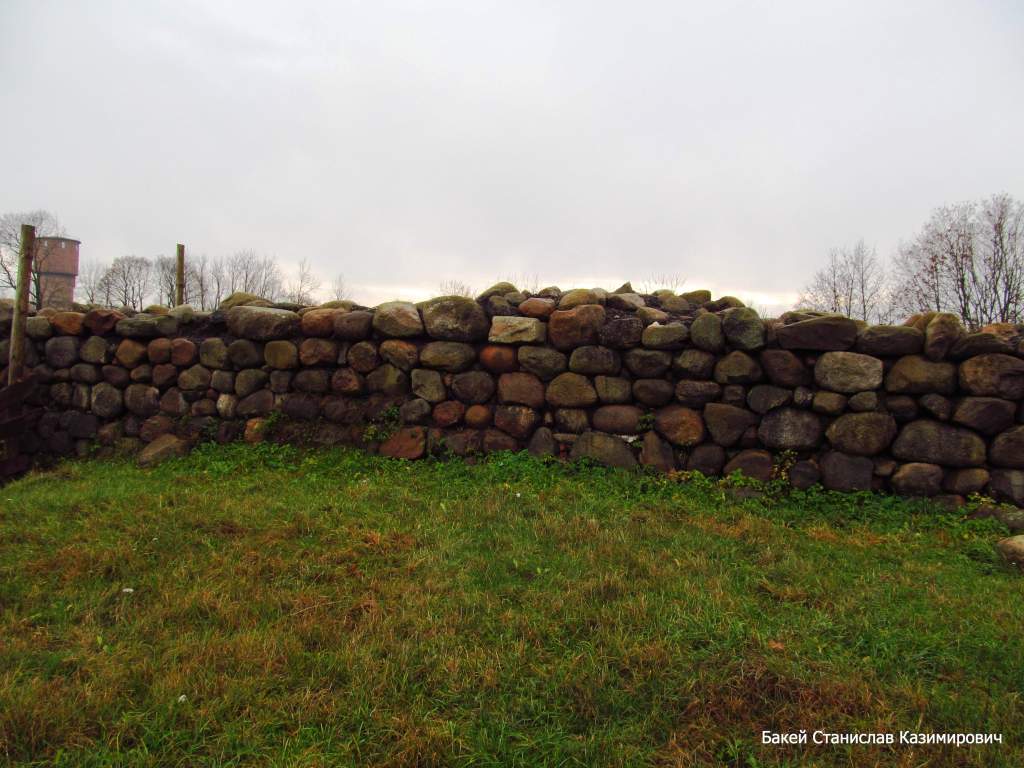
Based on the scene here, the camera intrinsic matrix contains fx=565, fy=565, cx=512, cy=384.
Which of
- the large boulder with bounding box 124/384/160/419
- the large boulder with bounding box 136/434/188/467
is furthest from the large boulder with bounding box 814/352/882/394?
the large boulder with bounding box 124/384/160/419

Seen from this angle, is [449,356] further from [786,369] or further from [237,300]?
[786,369]

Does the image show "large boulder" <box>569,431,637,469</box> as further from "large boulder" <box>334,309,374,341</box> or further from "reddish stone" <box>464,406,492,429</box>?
"large boulder" <box>334,309,374,341</box>

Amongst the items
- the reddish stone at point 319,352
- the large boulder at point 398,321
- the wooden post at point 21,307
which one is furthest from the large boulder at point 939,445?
the wooden post at point 21,307

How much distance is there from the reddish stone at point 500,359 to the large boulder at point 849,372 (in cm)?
313

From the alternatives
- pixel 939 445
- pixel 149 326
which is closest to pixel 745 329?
pixel 939 445

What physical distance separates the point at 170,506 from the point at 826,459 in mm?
6020

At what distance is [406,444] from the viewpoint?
254 inches

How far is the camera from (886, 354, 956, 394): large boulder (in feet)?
17.1

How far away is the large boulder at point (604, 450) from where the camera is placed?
5988 mm

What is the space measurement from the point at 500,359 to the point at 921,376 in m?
4.10

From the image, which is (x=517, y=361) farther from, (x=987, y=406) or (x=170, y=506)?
(x=987, y=406)

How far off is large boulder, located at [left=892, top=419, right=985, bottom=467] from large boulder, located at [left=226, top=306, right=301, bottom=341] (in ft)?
21.8

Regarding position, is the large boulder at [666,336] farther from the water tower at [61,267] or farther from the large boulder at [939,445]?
the water tower at [61,267]

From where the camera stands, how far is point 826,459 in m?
5.46
